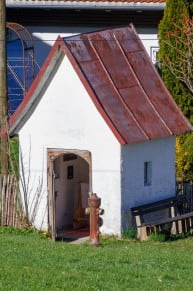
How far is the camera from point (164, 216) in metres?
19.5

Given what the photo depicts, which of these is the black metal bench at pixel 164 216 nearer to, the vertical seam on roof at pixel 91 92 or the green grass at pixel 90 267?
the vertical seam on roof at pixel 91 92

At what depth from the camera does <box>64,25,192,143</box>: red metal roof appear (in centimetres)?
1820

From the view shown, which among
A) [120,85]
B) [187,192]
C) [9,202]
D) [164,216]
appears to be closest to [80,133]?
[120,85]

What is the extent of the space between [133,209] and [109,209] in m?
0.44

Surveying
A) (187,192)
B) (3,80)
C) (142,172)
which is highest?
(3,80)

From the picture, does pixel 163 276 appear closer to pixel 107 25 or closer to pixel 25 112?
pixel 25 112

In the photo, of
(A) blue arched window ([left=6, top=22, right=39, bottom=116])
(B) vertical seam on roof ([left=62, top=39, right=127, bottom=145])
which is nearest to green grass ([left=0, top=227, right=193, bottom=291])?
(B) vertical seam on roof ([left=62, top=39, right=127, bottom=145])

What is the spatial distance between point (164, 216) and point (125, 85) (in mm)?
2402

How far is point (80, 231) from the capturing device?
19047mm

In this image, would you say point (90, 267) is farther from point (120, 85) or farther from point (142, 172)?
point (120, 85)

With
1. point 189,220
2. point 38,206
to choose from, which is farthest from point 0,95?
point 189,220

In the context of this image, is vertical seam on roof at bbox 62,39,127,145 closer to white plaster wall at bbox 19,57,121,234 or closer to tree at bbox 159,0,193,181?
white plaster wall at bbox 19,57,121,234

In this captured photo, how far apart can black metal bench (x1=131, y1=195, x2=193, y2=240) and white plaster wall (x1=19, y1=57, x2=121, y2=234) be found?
1.52 ft

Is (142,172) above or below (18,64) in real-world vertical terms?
below
